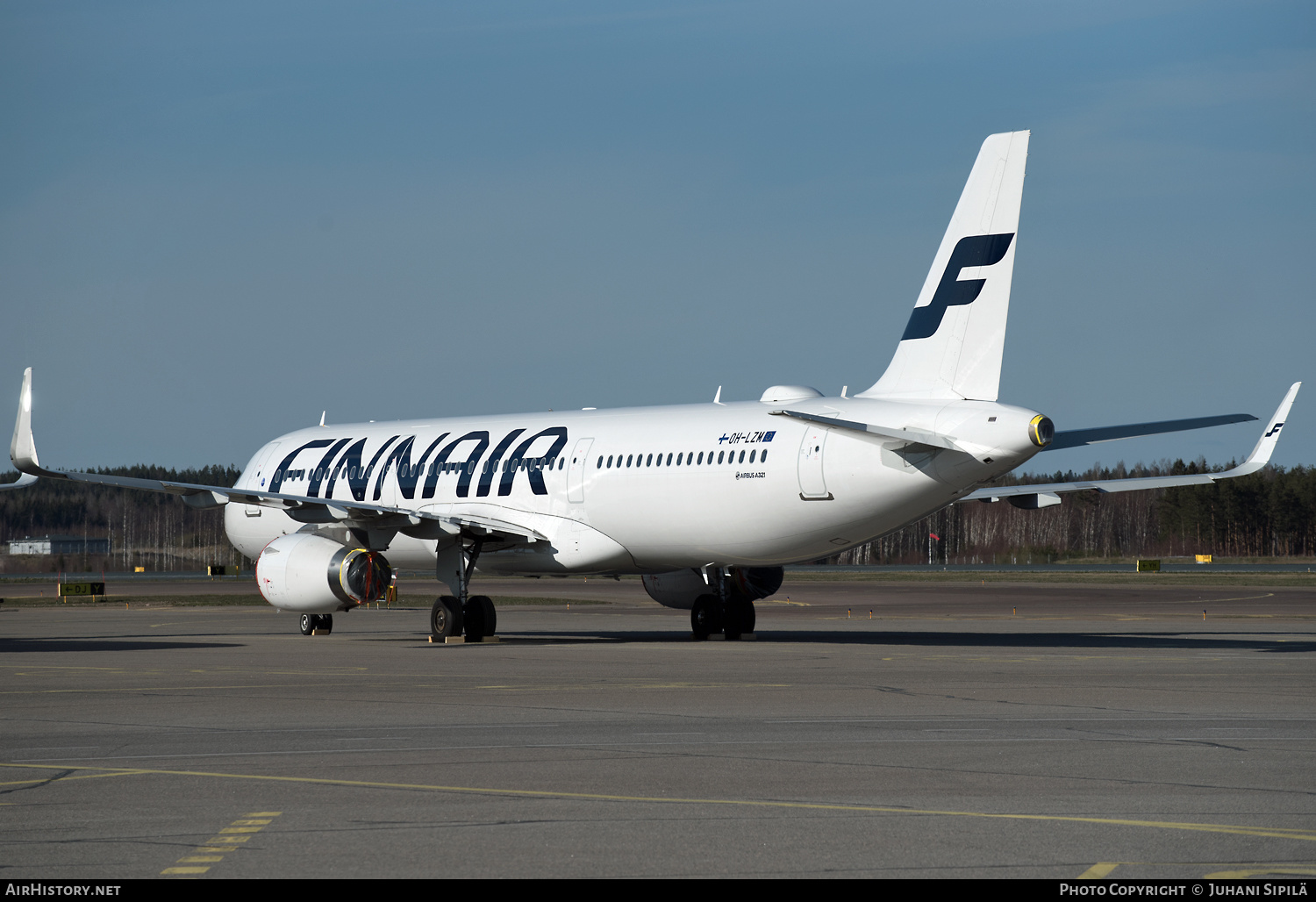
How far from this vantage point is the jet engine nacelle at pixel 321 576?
2895 cm

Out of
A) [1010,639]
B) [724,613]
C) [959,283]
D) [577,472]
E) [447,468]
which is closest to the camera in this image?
[959,283]

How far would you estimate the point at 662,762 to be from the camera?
11.9 meters

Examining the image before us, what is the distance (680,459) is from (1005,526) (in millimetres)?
119920

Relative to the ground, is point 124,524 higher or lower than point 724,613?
higher

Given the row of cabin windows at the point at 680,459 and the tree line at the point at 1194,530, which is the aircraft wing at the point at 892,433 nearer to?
the row of cabin windows at the point at 680,459

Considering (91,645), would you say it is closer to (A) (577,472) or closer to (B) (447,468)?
(B) (447,468)

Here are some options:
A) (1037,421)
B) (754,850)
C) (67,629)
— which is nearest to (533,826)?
(754,850)

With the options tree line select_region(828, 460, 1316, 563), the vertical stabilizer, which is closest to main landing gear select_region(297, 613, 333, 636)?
the vertical stabilizer

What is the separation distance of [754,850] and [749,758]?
154 inches

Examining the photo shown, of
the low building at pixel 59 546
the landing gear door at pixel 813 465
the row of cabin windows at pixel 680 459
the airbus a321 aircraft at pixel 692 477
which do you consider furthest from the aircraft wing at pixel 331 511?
the low building at pixel 59 546

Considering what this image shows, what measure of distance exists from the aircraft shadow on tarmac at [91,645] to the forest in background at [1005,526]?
74.9 metres

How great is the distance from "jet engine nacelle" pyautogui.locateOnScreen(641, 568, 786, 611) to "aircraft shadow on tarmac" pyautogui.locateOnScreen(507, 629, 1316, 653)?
0.85 meters

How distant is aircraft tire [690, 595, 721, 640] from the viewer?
101 feet

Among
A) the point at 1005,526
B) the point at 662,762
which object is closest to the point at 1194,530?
the point at 1005,526
